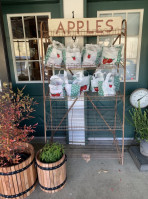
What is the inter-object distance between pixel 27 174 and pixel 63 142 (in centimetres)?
115

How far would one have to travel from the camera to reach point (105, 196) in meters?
1.89

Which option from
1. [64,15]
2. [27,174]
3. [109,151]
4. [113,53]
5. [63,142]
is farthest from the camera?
[63,142]

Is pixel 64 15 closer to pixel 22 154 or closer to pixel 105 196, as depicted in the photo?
pixel 22 154

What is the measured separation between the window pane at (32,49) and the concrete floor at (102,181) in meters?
1.78

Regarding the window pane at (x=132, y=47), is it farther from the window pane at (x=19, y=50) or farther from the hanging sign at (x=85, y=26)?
the window pane at (x=19, y=50)

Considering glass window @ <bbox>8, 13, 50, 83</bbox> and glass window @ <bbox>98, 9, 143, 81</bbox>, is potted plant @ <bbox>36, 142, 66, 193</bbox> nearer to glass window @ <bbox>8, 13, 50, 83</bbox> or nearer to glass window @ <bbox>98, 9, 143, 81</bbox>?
glass window @ <bbox>8, 13, 50, 83</bbox>

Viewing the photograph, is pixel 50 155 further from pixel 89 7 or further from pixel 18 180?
pixel 89 7

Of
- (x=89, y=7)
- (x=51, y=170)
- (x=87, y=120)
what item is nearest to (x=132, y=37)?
(x=89, y=7)

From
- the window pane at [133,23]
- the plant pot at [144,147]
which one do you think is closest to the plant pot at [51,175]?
the plant pot at [144,147]

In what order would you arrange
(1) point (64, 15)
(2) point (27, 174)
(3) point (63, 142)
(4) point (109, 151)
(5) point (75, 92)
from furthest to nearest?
(3) point (63, 142), (4) point (109, 151), (1) point (64, 15), (5) point (75, 92), (2) point (27, 174)

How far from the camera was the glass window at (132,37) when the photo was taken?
239 cm

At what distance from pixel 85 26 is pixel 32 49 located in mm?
1065

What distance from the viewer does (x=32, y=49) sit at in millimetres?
2613

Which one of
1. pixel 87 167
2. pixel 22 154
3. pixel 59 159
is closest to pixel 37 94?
pixel 22 154
